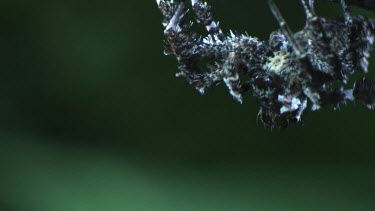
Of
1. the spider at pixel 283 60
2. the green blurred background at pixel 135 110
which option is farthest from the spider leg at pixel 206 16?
the green blurred background at pixel 135 110

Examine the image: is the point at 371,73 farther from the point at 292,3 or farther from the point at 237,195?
the point at 237,195

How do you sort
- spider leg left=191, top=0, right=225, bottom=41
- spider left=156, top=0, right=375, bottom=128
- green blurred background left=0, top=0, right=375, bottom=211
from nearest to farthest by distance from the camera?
spider left=156, top=0, right=375, bottom=128
spider leg left=191, top=0, right=225, bottom=41
green blurred background left=0, top=0, right=375, bottom=211

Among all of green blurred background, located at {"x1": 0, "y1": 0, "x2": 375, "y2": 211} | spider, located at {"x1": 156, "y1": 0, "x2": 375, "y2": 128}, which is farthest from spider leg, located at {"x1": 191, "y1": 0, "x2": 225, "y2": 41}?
green blurred background, located at {"x1": 0, "y1": 0, "x2": 375, "y2": 211}

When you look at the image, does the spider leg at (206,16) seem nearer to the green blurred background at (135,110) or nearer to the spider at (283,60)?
the spider at (283,60)

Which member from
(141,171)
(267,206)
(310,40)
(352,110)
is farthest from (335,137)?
(310,40)

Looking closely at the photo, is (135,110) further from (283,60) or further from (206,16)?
(283,60)

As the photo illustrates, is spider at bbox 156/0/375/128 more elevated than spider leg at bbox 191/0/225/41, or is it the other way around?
spider leg at bbox 191/0/225/41

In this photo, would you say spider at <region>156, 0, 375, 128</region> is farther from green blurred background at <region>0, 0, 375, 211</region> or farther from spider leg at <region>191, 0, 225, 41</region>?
green blurred background at <region>0, 0, 375, 211</region>
